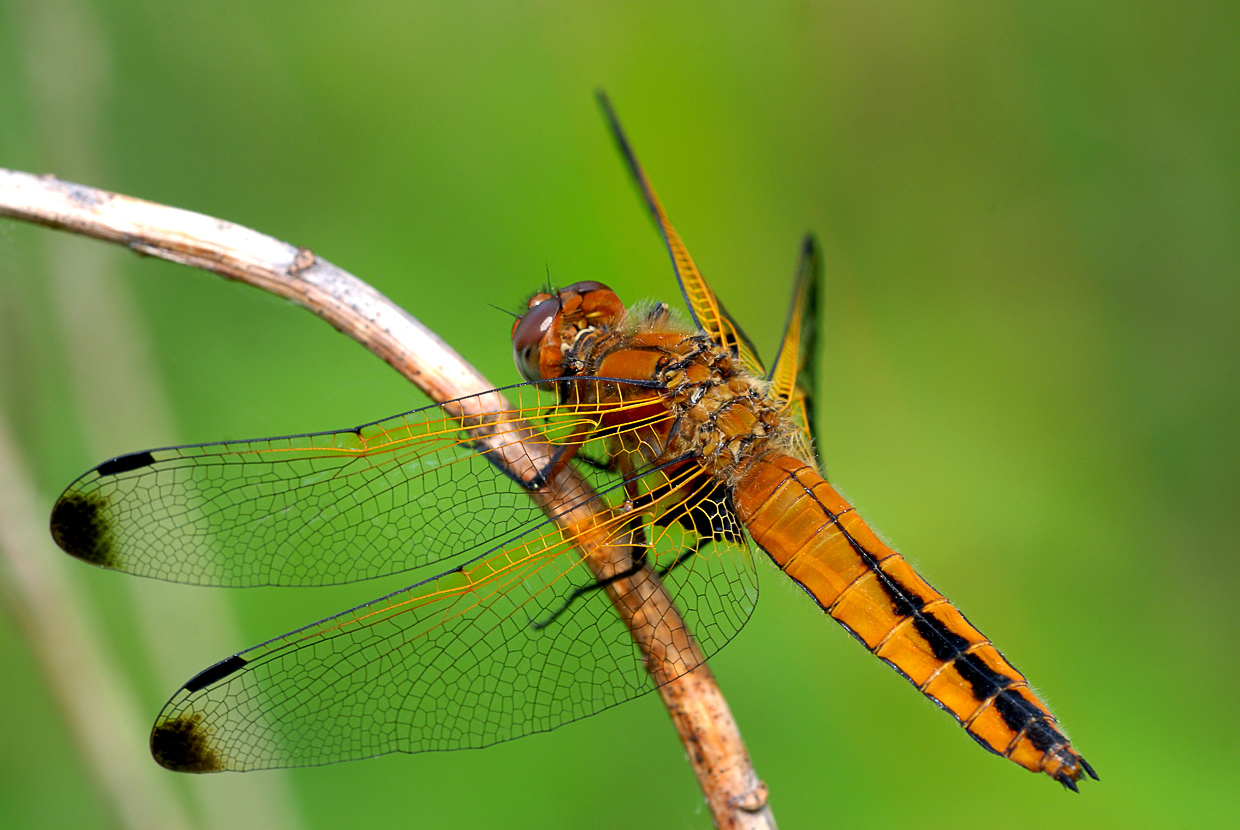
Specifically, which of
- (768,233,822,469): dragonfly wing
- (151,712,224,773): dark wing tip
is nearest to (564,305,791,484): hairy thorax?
(768,233,822,469): dragonfly wing

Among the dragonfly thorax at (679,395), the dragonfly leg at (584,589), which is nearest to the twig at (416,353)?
the dragonfly leg at (584,589)

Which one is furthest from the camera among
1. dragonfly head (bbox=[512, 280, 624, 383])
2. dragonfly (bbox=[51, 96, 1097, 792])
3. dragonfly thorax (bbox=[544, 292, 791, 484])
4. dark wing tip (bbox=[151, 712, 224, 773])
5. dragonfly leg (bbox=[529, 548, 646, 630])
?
dragonfly head (bbox=[512, 280, 624, 383])

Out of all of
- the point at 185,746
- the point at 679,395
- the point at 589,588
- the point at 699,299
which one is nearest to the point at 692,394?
the point at 679,395

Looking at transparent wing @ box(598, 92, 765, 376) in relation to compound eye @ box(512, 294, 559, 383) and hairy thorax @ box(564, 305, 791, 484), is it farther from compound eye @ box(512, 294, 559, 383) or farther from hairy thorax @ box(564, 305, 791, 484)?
compound eye @ box(512, 294, 559, 383)

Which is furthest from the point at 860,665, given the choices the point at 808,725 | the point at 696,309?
the point at 696,309

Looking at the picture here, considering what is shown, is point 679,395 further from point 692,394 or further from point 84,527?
point 84,527

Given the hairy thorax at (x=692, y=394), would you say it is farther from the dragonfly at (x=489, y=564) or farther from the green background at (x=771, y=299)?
the green background at (x=771, y=299)

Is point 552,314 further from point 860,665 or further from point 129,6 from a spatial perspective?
point 129,6
